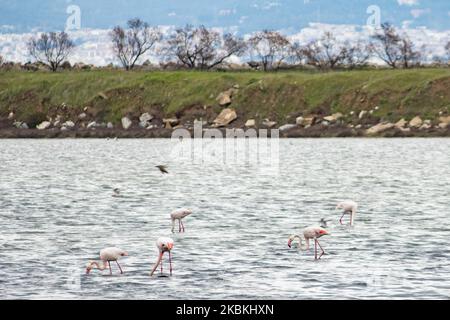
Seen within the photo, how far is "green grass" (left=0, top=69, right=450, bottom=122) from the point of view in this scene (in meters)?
124

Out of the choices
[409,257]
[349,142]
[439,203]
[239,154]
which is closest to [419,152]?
[239,154]

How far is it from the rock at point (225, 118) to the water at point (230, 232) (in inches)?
2301

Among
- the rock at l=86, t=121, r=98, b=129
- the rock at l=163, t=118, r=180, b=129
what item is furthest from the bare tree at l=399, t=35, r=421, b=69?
the rock at l=86, t=121, r=98, b=129

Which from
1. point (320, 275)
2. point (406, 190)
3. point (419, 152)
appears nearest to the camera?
point (320, 275)

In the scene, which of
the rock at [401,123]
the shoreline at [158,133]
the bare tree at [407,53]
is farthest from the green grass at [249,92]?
the bare tree at [407,53]

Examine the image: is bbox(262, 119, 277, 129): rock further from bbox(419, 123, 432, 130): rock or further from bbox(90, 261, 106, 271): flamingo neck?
bbox(90, 261, 106, 271): flamingo neck

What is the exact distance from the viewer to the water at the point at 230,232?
24078mm

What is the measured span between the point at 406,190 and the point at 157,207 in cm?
1278

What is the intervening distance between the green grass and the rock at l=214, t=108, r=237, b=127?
1.32m

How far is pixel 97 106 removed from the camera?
13562cm

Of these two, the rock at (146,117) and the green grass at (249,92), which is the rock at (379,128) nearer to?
the green grass at (249,92)

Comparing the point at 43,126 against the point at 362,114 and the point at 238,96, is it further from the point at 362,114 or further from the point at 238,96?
the point at 362,114
